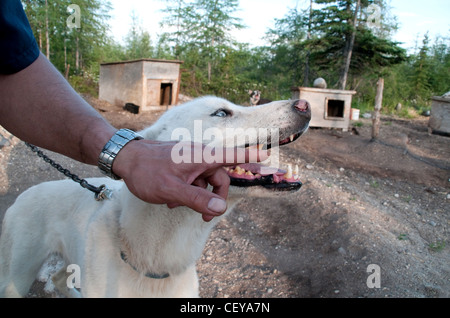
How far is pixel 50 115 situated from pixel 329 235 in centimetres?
332

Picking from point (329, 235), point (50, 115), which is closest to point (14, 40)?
point (50, 115)

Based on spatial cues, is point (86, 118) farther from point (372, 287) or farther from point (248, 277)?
point (372, 287)

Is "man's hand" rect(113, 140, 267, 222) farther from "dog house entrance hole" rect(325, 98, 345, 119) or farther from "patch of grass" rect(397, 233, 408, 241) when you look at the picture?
"dog house entrance hole" rect(325, 98, 345, 119)

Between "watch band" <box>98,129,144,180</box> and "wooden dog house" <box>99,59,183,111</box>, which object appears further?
"wooden dog house" <box>99,59,183,111</box>

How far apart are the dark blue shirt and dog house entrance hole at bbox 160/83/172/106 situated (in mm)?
11034

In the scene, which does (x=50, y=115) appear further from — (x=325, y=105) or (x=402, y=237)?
(x=325, y=105)

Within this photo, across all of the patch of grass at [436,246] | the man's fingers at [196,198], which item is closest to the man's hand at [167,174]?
the man's fingers at [196,198]

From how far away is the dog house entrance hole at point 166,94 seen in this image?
39.4ft

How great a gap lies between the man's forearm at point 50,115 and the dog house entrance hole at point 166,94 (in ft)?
36.2

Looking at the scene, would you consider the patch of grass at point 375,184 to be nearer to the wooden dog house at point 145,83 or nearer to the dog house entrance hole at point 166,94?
the wooden dog house at point 145,83

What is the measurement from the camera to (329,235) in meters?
3.69

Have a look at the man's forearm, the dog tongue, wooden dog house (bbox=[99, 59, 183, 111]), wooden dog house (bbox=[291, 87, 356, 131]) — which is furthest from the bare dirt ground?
wooden dog house (bbox=[99, 59, 183, 111])

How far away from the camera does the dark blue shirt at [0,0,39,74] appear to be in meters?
1.08
